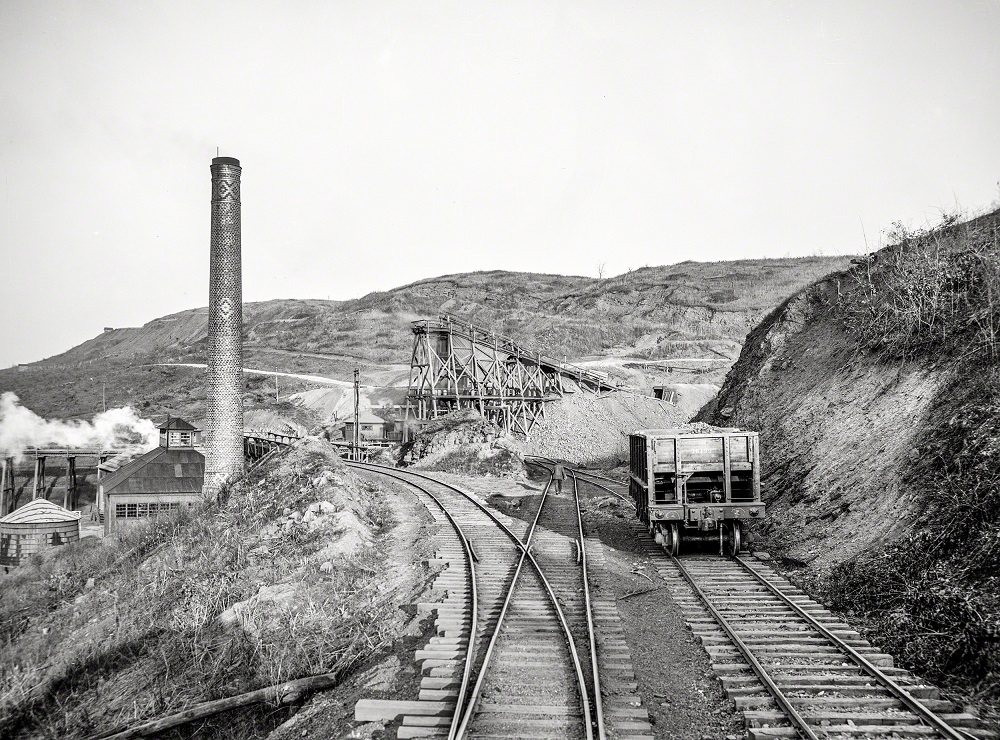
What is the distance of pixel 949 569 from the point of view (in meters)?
8.39

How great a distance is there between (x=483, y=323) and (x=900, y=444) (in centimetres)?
8572

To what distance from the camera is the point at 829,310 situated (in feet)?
64.6

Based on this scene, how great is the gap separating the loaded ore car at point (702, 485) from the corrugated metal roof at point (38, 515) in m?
26.3

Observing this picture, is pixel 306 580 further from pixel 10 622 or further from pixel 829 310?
pixel 829 310

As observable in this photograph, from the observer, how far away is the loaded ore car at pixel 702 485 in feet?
40.6

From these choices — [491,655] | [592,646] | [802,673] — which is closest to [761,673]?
[802,673]

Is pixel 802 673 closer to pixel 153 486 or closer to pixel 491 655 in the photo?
pixel 491 655

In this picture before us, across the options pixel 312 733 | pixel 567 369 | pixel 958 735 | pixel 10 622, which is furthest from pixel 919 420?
pixel 567 369

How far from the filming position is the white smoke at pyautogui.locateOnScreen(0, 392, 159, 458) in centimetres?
3988

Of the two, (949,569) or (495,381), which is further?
(495,381)

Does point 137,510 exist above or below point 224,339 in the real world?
below

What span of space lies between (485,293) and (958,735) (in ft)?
358

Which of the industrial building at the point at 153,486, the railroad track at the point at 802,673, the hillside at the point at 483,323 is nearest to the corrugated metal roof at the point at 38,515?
the industrial building at the point at 153,486

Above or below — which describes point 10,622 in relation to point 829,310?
below
